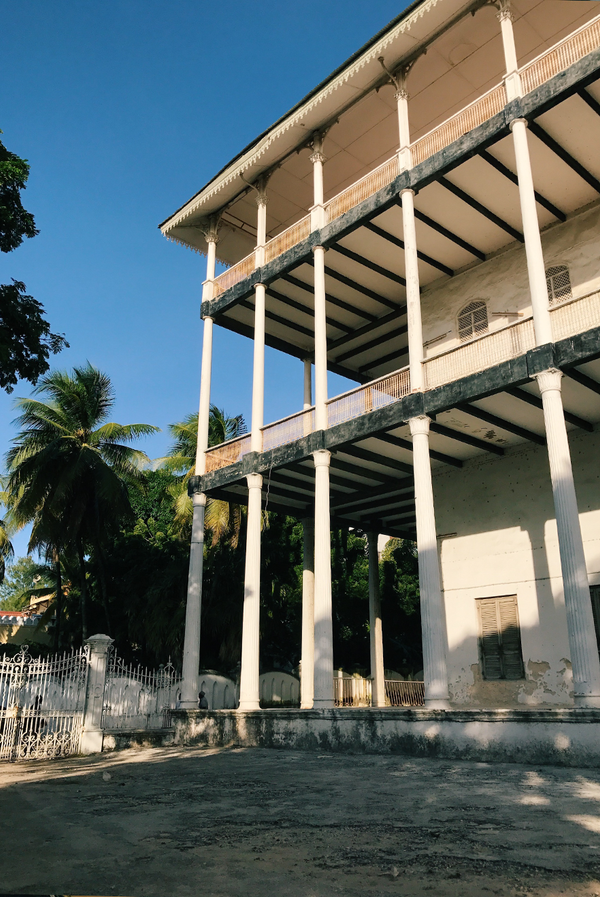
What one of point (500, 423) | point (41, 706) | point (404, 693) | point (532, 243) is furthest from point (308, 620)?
point (532, 243)

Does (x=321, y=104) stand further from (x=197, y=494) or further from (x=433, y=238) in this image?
Result: (x=197, y=494)

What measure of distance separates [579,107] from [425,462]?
22.8 feet

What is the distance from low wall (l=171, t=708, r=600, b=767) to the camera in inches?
368

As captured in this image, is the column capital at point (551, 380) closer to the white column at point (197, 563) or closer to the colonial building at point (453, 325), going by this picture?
the colonial building at point (453, 325)

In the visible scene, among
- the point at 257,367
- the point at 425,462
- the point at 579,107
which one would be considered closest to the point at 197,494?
the point at 257,367

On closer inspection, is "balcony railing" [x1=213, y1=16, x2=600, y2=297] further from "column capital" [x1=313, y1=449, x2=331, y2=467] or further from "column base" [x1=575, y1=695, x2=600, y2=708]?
"column base" [x1=575, y1=695, x2=600, y2=708]

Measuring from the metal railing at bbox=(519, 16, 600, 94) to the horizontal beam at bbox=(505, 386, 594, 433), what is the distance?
5528 mm

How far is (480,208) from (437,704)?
33.3 feet

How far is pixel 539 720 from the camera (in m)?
9.66

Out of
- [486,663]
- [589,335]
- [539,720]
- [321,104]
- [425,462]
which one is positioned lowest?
[539,720]

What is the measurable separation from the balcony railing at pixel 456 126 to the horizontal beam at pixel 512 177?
24.4 inches

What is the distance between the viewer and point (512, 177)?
14039mm

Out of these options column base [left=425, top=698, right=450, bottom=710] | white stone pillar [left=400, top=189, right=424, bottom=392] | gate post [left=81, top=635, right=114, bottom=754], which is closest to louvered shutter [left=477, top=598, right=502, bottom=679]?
column base [left=425, top=698, right=450, bottom=710]

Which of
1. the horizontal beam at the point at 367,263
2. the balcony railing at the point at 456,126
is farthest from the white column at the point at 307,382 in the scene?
the horizontal beam at the point at 367,263
